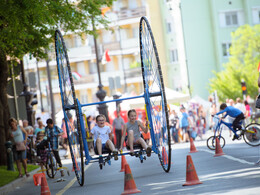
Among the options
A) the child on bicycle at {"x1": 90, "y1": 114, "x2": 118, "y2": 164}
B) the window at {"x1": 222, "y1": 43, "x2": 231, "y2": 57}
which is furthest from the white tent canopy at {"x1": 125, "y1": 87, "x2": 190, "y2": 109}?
the window at {"x1": 222, "y1": 43, "x2": 231, "y2": 57}

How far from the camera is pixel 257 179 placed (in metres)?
12.9

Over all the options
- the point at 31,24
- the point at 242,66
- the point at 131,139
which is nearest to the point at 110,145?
the point at 131,139

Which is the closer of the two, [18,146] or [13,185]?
[13,185]

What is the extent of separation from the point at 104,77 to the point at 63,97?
6344 centimetres

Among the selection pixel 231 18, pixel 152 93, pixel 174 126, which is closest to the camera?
pixel 152 93

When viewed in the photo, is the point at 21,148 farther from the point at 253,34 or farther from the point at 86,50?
the point at 86,50

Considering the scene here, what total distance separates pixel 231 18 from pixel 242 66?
9.59 meters

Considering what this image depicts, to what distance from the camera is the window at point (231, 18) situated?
6762 centimetres

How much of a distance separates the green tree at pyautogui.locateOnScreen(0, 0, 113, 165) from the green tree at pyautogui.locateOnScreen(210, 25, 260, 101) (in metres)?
32.1

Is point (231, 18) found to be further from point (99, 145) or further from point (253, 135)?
point (99, 145)

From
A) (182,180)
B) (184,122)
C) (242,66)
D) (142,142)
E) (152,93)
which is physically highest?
(152,93)

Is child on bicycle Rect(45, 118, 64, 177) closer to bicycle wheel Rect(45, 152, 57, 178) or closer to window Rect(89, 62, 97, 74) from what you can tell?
bicycle wheel Rect(45, 152, 57, 178)

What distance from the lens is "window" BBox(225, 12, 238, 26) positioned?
67625 mm

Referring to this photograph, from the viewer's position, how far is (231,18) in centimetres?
6775
